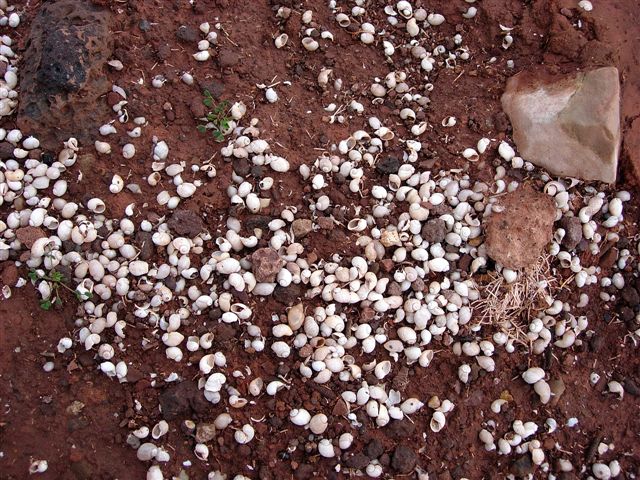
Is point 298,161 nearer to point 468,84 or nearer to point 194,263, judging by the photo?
point 194,263

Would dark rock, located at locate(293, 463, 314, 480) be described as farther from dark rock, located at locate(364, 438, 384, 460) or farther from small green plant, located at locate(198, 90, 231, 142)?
small green plant, located at locate(198, 90, 231, 142)

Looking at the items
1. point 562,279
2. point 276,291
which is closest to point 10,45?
point 276,291

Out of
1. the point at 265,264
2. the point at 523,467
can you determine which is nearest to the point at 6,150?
the point at 265,264

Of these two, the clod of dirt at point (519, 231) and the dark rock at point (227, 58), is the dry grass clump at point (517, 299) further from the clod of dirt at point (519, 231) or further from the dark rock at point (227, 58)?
the dark rock at point (227, 58)

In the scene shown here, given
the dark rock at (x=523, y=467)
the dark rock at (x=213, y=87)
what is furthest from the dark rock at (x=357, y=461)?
the dark rock at (x=213, y=87)

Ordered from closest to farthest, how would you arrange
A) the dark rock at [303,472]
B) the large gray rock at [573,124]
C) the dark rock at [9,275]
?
the dark rock at [303,472] → the dark rock at [9,275] → the large gray rock at [573,124]

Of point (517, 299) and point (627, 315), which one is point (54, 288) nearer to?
point (517, 299)
